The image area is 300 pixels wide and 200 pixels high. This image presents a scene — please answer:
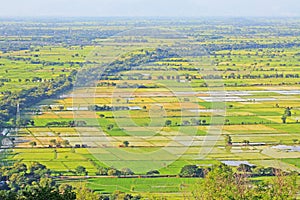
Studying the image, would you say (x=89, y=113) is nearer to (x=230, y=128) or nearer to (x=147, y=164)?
(x=147, y=164)

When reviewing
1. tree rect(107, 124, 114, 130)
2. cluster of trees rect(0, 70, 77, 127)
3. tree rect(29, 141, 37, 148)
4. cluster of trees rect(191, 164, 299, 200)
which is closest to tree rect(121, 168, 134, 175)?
tree rect(107, 124, 114, 130)

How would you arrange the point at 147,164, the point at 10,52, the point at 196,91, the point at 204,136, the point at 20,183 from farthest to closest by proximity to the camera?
the point at 10,52 → the point at 196,91 → the point at 204,136 → the point at 20,183 → the point at 147,164

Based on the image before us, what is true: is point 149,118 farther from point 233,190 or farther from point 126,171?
point 233,190

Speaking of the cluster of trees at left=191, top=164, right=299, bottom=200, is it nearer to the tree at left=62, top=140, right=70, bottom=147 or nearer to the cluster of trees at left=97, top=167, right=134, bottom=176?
the cluster of trees at left=97, top=167, right=134, bottom=176

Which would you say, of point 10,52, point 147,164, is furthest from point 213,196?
point 10,52

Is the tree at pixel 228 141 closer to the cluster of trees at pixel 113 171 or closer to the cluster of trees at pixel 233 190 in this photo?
the cluster of trees at pixel 113 171

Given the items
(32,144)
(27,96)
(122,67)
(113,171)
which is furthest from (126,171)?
(27,96)

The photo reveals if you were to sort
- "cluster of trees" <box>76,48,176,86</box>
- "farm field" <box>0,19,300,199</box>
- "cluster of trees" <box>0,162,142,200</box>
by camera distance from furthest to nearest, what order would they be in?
"cluster of trees" <box>76,48,176,86</box>, "farm field" <box>0,19,300,199</box>, "cluster of trees" <box>0,162,142,200</box>

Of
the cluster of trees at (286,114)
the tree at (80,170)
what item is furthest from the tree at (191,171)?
the cluster of trees at (286,114)
